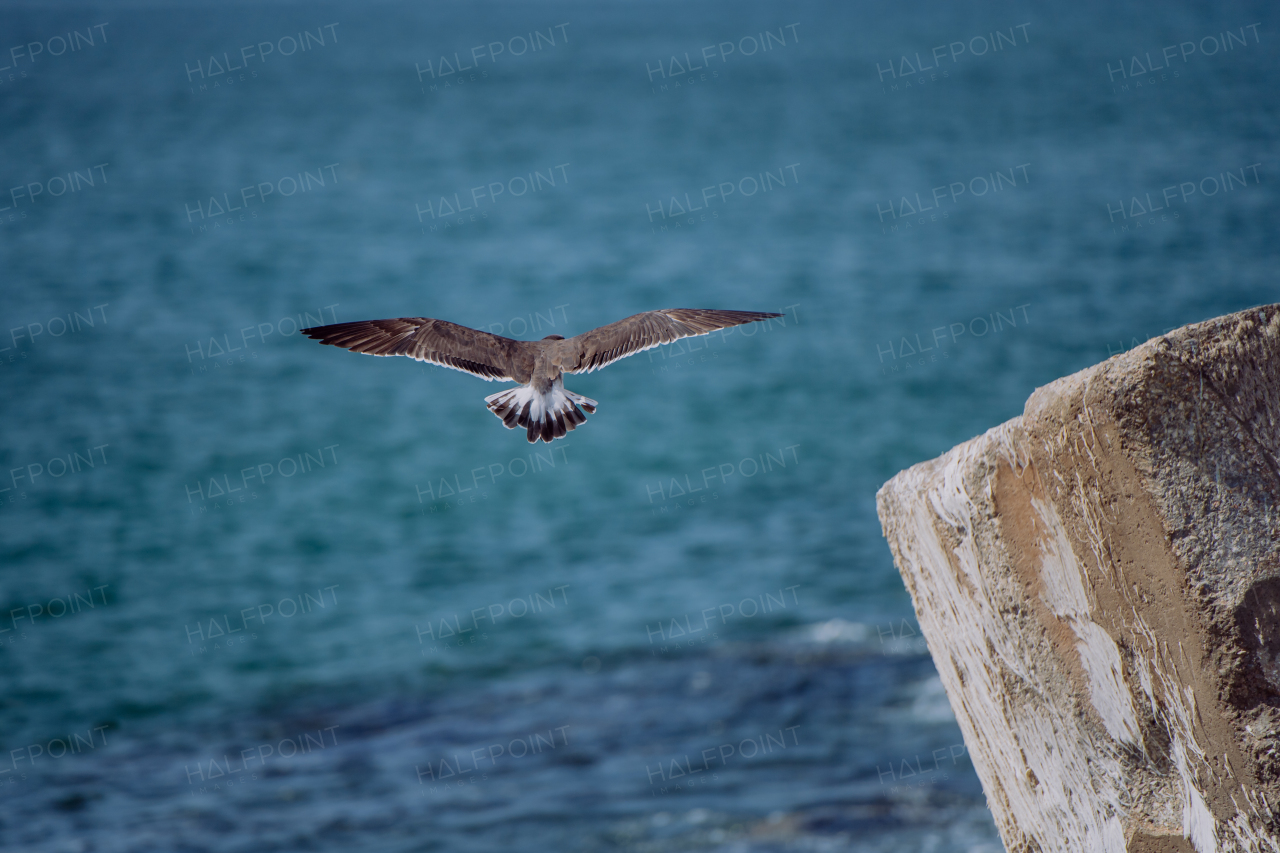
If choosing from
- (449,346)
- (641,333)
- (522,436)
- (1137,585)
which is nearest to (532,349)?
(449,346)

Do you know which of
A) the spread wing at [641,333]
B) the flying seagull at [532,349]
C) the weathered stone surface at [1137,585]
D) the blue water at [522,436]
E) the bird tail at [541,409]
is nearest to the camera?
the weathered stone surface at [1137,585]

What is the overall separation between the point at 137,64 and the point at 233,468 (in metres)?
52.5

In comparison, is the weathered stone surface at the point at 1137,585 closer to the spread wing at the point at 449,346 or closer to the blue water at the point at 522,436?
the spread wing at the point at 449,346

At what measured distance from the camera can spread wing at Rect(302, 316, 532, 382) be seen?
5.78 metres

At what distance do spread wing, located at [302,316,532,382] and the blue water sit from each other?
17.0 ft

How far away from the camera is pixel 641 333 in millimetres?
5949

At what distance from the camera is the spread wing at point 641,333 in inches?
230

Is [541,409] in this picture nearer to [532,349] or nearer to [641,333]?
[532,349]

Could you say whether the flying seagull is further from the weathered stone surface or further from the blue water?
the blue water

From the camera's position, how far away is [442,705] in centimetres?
1274

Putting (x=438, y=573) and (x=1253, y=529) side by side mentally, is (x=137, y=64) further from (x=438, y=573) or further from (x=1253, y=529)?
(x=1253, y=529)

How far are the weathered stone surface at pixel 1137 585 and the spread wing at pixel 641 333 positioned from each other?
2.05m

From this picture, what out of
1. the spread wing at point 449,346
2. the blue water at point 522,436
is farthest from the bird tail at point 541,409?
the blue water at point 522,436

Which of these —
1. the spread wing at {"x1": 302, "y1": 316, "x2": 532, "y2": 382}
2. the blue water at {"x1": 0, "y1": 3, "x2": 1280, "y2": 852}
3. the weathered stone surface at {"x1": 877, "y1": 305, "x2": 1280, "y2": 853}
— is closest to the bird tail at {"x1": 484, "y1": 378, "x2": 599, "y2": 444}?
the spread wing at {"x1": 302, "y1": 316, "x2": 532, "y2": 382}
